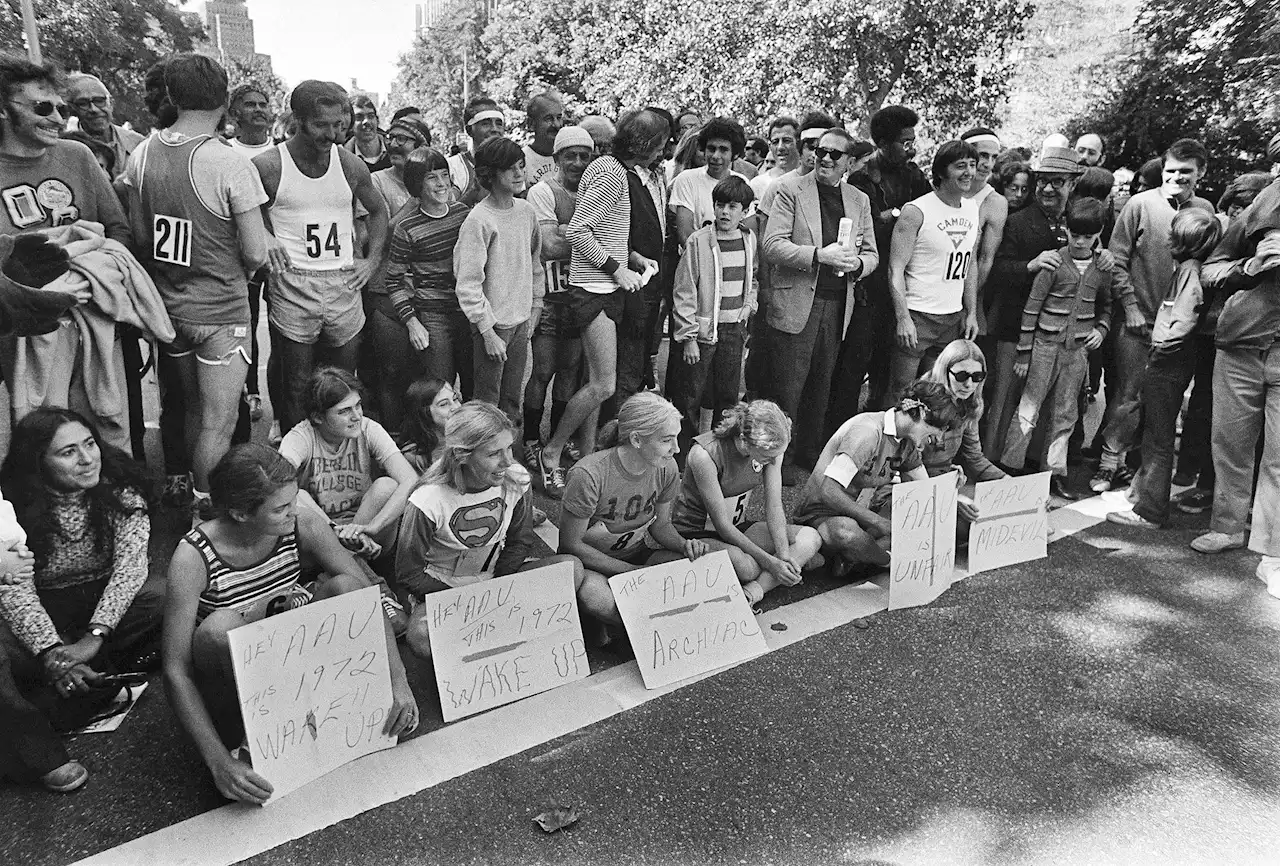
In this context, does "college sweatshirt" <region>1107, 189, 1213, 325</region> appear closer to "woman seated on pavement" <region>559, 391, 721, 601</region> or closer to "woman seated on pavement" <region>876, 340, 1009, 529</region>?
"woman seated on pavement" <region>876, 340, 1009, 529</region>

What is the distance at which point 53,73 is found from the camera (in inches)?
133

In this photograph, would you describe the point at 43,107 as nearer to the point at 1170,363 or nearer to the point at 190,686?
the point at 190,686

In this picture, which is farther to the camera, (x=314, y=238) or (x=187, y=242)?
(x=314, y=238)

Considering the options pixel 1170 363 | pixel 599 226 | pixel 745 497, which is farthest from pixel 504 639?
pixel 1170 363

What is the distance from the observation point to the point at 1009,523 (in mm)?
4410

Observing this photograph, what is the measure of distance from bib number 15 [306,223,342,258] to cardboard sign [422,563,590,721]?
1913 millimetres

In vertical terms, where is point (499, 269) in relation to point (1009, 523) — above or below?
above

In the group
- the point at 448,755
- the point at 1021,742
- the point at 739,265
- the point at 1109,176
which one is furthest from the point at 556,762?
the point at 1109,176

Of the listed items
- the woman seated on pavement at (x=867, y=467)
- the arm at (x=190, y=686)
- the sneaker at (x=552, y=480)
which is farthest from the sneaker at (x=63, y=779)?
the woman seated on pavement at (x=867, y=467)

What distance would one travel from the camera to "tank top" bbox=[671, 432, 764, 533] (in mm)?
3797

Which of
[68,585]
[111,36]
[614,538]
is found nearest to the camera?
[68,585]

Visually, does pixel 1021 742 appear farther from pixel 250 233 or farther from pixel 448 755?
pixel 250 233

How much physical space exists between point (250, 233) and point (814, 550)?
2733 mm

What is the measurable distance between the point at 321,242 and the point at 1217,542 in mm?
4621
